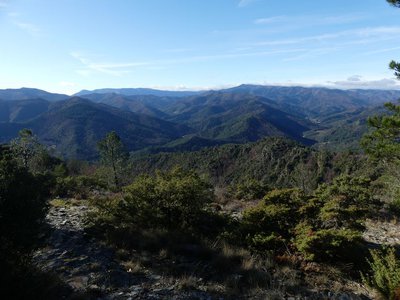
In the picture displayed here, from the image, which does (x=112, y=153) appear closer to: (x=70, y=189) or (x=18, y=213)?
(x=70, y=189)

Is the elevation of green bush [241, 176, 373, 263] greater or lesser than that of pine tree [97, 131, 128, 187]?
greater

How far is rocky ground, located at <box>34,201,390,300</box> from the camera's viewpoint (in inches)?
263

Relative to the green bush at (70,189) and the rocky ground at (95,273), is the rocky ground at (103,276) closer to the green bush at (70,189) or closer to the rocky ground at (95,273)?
the rocky ground at (95,273)

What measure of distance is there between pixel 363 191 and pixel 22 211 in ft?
48.0

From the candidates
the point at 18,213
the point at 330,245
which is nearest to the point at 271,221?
the point at 330,245

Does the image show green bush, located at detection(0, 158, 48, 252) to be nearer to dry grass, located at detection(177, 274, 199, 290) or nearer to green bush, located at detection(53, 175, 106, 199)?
dry grass, located at detection(177, 274, 199, 290)

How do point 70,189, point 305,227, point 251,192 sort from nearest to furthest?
point 305,227 < point 70,189 < point 251,192

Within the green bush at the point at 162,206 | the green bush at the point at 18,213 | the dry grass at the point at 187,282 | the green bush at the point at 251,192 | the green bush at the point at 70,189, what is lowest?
the green bush at the point at 251,192

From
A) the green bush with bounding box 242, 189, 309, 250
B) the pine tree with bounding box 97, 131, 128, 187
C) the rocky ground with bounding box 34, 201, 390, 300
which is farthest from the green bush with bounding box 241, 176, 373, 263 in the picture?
the pine tree with bounding box 97, 131, 128, 187

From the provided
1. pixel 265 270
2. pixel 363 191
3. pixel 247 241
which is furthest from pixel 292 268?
pixel 363 191

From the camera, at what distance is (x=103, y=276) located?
7.34 meters

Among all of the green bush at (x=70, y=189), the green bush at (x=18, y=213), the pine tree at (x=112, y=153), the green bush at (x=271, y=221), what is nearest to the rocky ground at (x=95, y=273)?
the green bush at (x=18, y=213)

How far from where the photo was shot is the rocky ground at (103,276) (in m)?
6.68

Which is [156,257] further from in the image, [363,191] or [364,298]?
[363,191]
